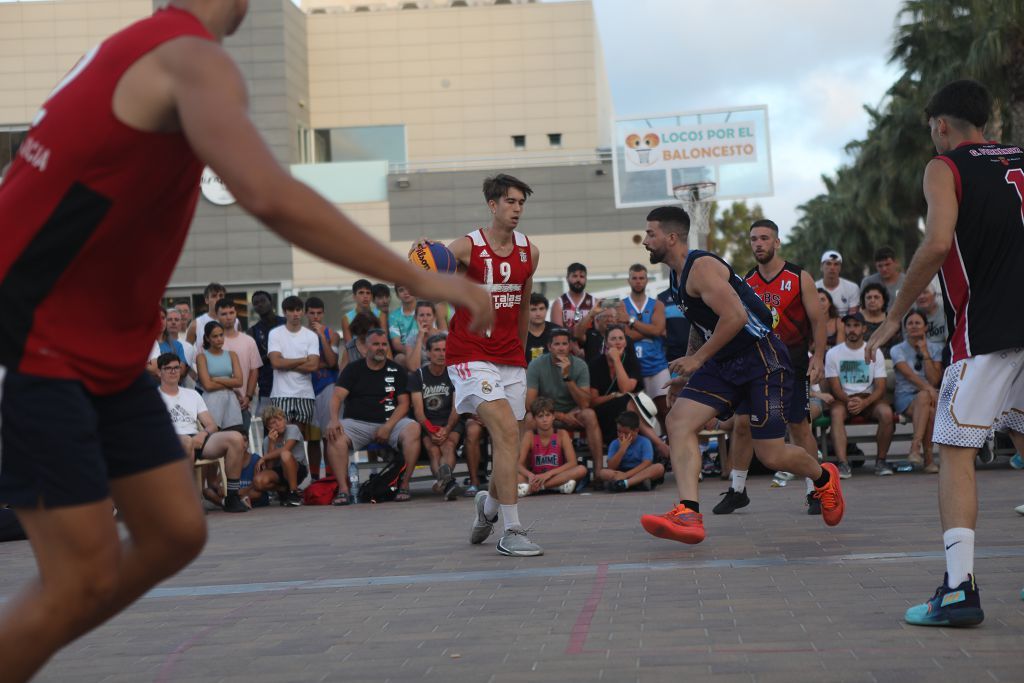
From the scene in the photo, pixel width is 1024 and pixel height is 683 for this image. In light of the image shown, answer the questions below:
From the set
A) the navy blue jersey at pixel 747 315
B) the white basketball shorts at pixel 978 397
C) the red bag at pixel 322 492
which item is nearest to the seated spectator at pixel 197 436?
the red bag at pixel 322 492

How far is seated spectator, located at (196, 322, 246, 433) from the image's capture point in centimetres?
1299

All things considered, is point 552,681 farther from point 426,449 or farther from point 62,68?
point 62,68

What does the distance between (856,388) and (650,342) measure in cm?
233

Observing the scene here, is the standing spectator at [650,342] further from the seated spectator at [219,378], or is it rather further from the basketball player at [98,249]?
the basketball player at [98,249]

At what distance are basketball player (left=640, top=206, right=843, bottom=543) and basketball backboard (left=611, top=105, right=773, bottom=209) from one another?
68.4 ft

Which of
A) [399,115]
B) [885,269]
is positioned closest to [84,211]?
[885,269]

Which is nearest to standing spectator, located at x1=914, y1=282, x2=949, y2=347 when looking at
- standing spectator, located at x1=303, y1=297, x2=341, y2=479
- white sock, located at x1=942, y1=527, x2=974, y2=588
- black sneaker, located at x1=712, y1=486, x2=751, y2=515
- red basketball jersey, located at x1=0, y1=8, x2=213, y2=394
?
black sneaker, located at x1=712, y1=486, x2=751, y2=515

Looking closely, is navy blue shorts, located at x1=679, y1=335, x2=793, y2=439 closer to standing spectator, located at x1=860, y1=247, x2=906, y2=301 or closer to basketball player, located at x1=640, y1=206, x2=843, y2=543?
basketball player, located at x1=640, y1=206, x2=843, y2=543

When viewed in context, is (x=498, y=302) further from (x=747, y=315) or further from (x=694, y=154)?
(x=694, y=154)

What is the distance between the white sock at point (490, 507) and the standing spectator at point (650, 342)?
5674 millimetres

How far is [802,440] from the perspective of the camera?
9430 mm

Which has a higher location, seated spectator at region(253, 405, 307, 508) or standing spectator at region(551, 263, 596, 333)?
standing spectator at region(551, 263, 596, 333)

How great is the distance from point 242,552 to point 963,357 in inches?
216

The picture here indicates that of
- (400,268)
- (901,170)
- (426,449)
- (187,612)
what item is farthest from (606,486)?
(901,170)
